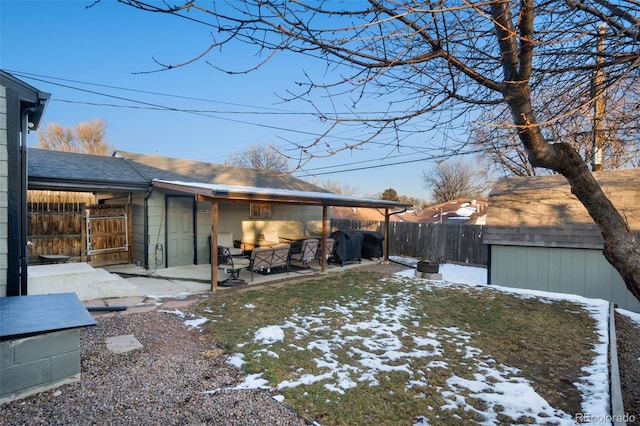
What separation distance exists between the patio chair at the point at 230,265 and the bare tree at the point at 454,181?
88.3ft

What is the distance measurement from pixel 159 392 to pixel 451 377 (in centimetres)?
294

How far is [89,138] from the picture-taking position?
27328mm

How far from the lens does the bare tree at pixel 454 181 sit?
32500mm

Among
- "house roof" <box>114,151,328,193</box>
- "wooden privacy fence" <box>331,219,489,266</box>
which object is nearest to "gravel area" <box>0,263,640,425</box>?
"house roof" <box>114,151,328,193</box>

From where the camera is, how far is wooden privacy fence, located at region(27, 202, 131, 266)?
8.63 m

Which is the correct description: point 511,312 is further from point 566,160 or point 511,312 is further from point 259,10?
point 259,10

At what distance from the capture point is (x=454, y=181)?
33719 mm

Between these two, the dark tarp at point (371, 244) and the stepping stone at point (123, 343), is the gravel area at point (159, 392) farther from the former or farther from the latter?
the dark tarp at point (371, 244)

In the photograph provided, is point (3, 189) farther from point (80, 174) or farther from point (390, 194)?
point (390, 194)

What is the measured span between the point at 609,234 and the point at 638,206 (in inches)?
295

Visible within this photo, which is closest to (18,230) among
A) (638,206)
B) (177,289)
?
(177,289)

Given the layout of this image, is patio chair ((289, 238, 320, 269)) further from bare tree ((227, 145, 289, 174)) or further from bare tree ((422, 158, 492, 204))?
bare tree ((422, 158, 492, 204))

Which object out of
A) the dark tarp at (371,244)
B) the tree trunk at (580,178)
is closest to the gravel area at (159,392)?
the tree trunk at (580,178)

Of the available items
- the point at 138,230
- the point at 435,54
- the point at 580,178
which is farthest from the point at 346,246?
the point at 435,54
